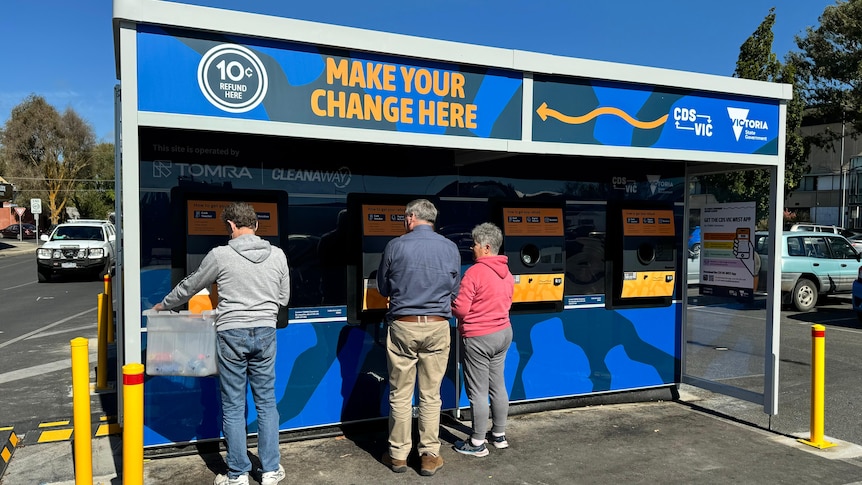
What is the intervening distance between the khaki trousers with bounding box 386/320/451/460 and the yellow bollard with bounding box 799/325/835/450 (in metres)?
3.01

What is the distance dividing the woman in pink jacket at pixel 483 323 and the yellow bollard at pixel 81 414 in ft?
7.68

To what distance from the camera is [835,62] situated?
23.2 meters

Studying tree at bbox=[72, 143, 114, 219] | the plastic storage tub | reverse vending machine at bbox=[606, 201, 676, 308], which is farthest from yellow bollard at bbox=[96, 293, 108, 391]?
tree at bbox=[72, 143, 114, 219]

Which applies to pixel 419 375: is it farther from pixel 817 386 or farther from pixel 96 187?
pixel 96 187

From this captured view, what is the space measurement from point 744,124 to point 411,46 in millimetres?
3189

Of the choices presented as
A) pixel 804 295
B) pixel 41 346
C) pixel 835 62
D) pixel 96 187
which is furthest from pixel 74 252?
pixel 96 187

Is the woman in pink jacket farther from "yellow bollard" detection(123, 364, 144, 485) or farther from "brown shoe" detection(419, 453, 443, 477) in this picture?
"yellow bollard" detection(123, 364, 144, 485)

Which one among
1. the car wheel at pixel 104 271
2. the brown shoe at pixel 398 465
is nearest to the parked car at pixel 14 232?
the car wheel at pixel 104 271

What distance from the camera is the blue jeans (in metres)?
3.78

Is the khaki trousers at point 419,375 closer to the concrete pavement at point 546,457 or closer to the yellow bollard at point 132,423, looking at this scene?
the concrete pavement at point 546,457

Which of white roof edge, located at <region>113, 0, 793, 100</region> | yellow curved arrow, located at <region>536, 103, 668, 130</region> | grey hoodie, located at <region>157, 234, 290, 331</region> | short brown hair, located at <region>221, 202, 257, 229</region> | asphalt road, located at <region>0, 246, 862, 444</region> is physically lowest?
asphalt road, located at <region>0, 246, 862, 444</region>

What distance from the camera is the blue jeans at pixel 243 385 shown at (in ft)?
12.4

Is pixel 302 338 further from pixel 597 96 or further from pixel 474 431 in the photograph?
pixel 597 96

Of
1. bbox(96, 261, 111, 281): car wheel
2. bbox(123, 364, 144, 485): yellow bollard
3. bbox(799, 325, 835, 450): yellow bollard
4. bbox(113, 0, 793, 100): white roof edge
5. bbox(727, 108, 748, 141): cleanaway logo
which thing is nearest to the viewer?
bbox(123, 364, 144, 485): yellow bollard
